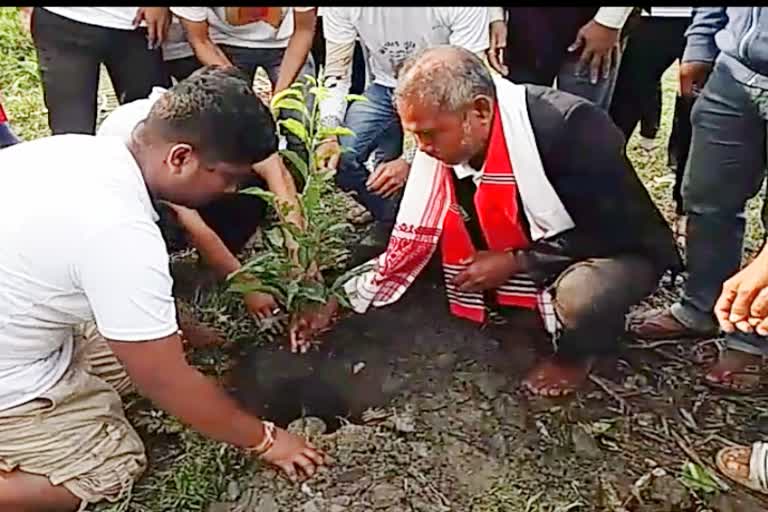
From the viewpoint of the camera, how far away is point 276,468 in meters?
2.05

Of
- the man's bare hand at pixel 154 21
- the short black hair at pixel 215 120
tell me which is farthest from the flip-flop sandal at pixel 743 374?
the man's bare hand at pixel 154 21

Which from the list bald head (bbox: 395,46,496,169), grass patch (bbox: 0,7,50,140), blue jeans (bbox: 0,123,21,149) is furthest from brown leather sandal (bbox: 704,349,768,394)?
grass patch (bbox: 0,7,50,140)

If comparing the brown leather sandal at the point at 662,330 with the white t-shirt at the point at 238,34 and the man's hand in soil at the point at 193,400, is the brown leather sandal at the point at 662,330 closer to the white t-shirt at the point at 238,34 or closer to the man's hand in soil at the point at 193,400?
the man's hand in soil at the point at 193,400

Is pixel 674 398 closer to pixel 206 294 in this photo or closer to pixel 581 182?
pixel 581 182

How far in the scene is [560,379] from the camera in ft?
→ 7.67

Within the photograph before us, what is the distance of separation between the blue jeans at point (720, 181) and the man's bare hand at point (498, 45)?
1.96 ft

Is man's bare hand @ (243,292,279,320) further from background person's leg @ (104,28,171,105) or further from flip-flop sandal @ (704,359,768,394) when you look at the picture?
flip-flop sandal @ (704,359,768,394)

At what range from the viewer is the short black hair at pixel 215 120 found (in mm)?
1746

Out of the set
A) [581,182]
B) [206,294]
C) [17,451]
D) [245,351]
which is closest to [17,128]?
[206,294]

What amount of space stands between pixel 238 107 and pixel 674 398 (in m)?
1.26

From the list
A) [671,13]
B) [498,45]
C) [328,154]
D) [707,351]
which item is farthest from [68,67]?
[707,351]

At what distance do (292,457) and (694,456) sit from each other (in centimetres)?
86

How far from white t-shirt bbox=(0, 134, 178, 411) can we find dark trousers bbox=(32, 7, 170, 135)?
3.33ft

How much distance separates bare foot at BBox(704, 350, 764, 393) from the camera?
2.36 metres
